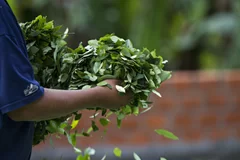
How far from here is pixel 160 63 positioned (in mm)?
2295

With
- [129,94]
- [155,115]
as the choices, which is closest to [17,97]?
[129,94]

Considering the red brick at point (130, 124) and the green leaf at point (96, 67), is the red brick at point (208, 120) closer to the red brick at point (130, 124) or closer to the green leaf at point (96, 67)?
the red brick at point (130, 124)

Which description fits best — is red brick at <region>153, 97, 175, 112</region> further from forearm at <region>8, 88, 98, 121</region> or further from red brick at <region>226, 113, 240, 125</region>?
forearm at <region>8, 88, 98, 121</region>

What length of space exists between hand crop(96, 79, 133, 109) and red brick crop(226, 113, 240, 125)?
15.1 feet

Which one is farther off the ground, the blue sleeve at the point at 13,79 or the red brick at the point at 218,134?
the blue sleeve at the point at 13,79

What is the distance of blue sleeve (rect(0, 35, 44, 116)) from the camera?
A: 75.4 inches

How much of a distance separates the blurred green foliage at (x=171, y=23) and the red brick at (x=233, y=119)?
1.76m

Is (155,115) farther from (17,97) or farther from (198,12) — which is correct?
(17,97)

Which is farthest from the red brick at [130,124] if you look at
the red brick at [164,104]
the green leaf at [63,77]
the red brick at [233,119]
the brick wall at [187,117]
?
the green leaf at [63,77]

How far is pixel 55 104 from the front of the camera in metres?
2.03

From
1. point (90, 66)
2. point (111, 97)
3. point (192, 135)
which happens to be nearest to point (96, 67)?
point (90, 66)

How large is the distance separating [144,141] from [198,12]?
3.11 m

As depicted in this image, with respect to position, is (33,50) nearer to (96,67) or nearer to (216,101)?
(96,67)

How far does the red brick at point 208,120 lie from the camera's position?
21.4ft
